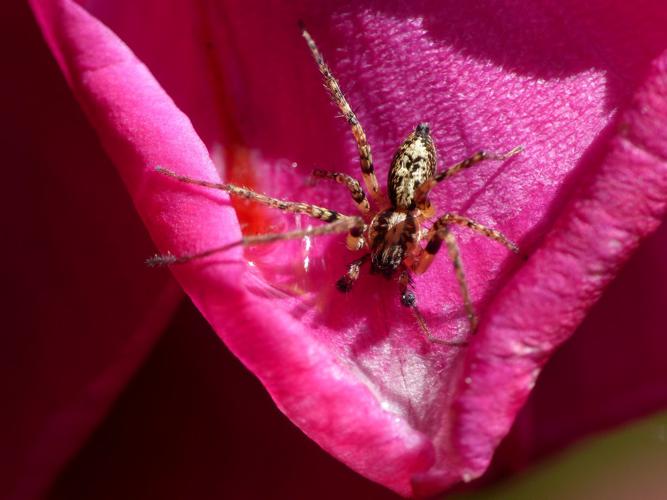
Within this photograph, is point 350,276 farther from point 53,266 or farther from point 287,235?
point 53,266

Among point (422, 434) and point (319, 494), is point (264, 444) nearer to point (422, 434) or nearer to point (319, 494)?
point (319, 494)

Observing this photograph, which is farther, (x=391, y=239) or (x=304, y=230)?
(x=391, y=239)

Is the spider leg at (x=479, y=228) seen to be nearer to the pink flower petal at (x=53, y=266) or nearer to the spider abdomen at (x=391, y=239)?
the spider abdomen at (x=391, y=239)

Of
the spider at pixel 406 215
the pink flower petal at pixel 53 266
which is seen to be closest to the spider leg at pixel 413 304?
the spider at pixel 406 215

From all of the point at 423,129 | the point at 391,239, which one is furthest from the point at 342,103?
the point at 391,239

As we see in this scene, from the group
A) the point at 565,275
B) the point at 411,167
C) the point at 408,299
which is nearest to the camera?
the point at 565,275

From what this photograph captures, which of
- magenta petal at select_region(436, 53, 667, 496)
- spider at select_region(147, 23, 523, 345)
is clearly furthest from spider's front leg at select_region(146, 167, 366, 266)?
magenta petal at select_region(436, 53, 667, 496)
